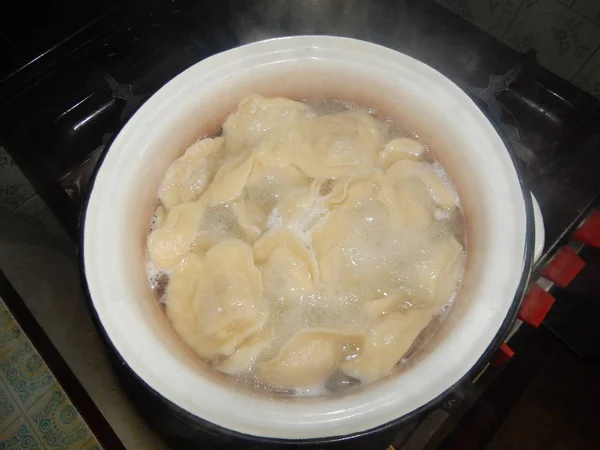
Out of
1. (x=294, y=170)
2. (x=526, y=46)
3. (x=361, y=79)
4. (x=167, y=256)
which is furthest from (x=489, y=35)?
(x=167, y=256)

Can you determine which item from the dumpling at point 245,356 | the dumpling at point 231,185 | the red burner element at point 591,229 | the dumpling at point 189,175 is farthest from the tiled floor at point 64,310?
the red burner element at point 591,229

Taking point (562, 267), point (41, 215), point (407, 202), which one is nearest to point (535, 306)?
point (562, 267)

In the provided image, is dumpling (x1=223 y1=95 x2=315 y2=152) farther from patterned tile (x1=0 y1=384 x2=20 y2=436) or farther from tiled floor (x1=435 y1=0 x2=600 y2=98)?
patterned tile (x1=0 y1=384 x2=20 y2=436)

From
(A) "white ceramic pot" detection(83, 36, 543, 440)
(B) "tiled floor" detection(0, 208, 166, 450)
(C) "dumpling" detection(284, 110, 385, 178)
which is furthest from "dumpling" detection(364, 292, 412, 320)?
(B) "tiled floor" detection(0, 208, 166, 450)

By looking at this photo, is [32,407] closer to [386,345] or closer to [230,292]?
[230,292]

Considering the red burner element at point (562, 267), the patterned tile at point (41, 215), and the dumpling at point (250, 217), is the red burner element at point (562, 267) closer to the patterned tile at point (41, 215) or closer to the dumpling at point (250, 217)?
the dumpling at point (250, 217)

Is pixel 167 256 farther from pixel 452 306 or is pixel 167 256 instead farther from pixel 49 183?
pixel 452 306
